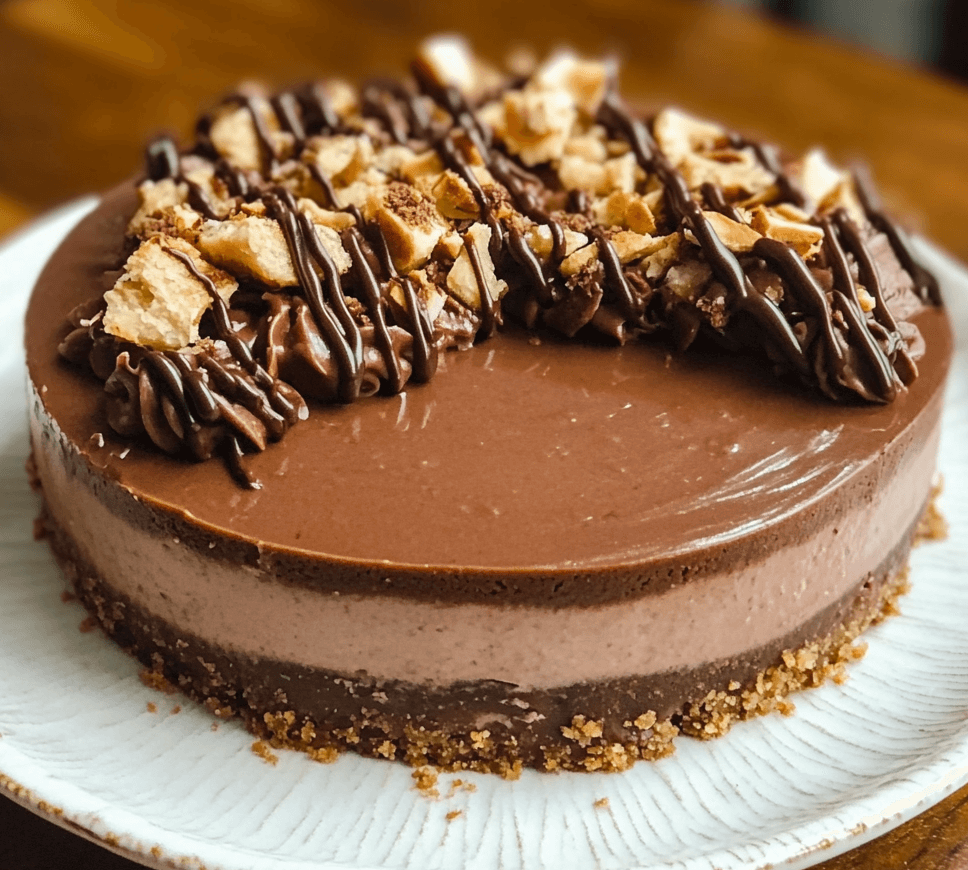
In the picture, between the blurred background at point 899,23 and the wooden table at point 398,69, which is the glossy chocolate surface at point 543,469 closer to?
the wooden table at point 398,69

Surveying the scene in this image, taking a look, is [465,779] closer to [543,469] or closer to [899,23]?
[543,469]

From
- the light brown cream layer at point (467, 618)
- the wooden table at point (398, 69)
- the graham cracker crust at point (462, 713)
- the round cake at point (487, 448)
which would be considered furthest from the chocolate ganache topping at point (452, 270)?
the wooden table at point (398, 69)

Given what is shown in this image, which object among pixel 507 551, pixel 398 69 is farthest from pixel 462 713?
pixel 398 69

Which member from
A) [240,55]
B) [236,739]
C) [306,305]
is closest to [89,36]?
[240,55]

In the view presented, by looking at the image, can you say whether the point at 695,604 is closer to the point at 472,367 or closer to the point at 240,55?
the point at 472,367

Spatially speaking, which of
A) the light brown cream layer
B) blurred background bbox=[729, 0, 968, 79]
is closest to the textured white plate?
the light brown cream layer

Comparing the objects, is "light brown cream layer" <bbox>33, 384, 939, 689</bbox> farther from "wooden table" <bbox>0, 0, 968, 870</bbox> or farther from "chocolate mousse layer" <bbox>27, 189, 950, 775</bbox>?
"wooden table" <bbox>0, 0, 968, 870</bbox>

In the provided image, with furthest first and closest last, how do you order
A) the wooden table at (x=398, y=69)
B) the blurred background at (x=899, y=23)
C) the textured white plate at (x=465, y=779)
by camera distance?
the blurred background at (x=899, y=23), the wooden table at (x=398, y=69), the textured white plate at (x=465, y=779)
